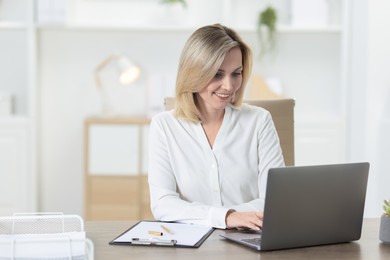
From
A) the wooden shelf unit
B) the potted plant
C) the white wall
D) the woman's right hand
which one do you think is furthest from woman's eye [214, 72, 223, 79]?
the wooden shelf unit

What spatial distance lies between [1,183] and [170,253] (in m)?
3.03

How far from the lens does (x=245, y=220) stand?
206 centimetres

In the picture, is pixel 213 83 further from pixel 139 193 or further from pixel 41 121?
pixel 41 121

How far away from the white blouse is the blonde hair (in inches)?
2.6

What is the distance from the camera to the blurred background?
461 centimetres

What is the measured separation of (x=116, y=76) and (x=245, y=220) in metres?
3.02

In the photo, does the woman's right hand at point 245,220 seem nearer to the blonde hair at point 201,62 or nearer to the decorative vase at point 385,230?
the decorative vase at point 385,230

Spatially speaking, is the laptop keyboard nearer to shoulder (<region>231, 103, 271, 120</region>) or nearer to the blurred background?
shoulder (<region>231, 103, 271, 120</region>)

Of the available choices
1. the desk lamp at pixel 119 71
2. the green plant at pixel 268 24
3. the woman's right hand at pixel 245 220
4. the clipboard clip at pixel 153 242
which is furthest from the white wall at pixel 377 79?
the clipboard clip at pixel 153 242

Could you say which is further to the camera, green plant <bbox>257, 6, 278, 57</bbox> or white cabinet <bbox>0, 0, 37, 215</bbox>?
green plant <bbox>257, 6, 278, 57</bbox>

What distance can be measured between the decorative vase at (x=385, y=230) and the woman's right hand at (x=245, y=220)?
31 cm

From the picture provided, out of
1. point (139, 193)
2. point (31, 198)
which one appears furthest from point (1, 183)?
point (139, 193)

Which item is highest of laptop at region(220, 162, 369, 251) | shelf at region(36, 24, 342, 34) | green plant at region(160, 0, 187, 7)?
green plant at region(160, 0, 187, 7)

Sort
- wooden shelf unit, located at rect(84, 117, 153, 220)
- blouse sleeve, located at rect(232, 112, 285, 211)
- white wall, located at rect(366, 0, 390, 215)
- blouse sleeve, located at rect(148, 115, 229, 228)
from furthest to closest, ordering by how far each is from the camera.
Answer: wooden shelf unit, located at rect(84, 117, 153, 220)
white wall, located at rect(366, 0, 390, 215)
blouse sleeve, located at rect(232, 112, 285, 211)
blouse sleeve, located at rect(148, 115, 229, 228)
